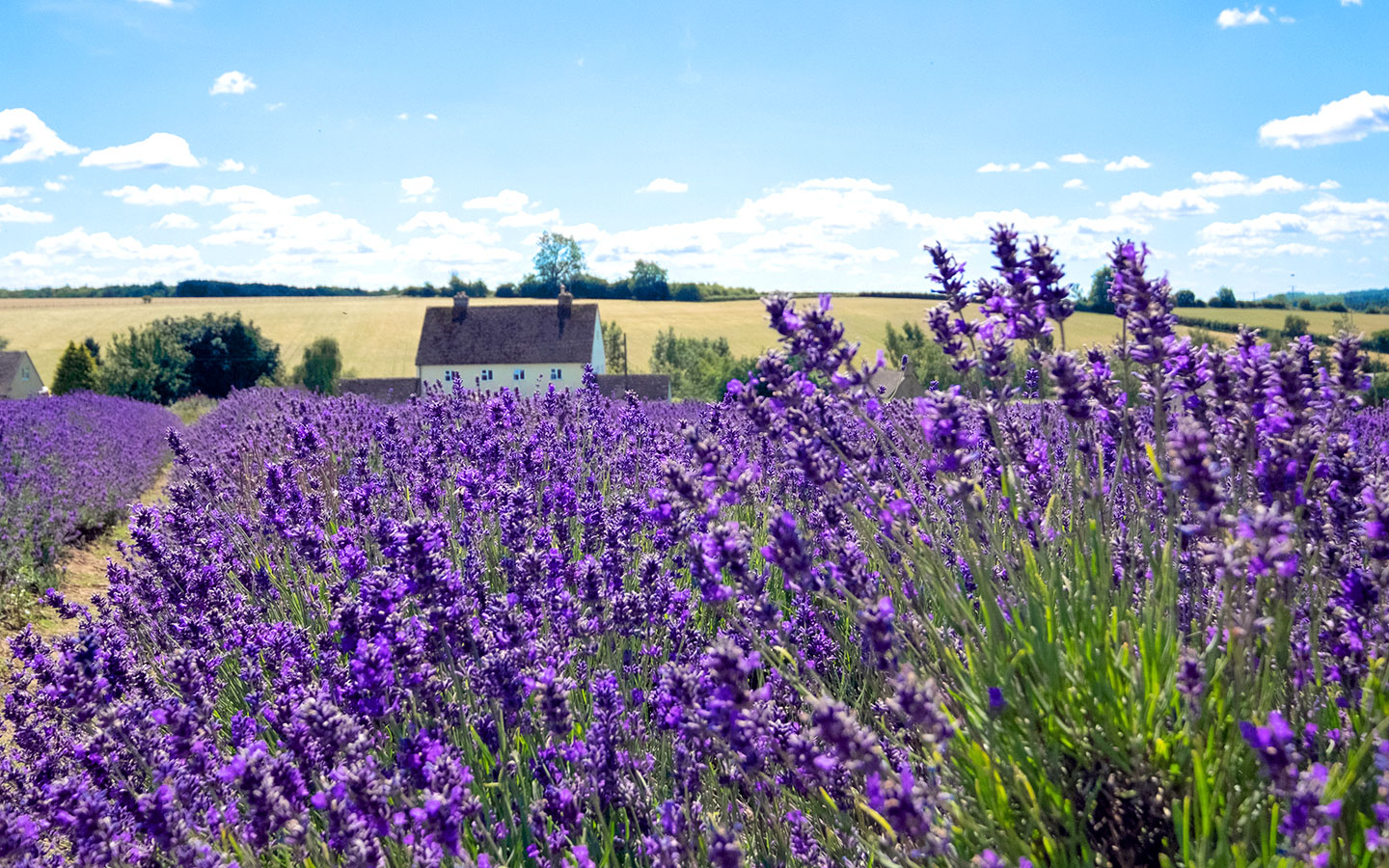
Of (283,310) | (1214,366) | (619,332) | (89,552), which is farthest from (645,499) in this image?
(283,310)

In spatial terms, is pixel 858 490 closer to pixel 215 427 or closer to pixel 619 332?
pixel 215 427

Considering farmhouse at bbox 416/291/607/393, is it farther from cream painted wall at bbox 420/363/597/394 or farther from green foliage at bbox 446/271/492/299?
green foliage at bbox 446/271/492/299

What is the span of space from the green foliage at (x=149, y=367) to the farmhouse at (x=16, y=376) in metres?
6.66

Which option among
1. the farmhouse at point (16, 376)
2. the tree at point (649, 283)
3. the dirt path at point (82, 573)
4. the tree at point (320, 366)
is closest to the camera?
the dirt path at point (82, 573)

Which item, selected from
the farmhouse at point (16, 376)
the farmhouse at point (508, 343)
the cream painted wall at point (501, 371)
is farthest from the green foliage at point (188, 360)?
the farmhouse at point (508, 343)

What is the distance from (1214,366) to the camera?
74.5 inches

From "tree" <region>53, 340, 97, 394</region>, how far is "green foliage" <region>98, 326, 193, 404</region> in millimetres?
798

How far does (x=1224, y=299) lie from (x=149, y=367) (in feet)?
222

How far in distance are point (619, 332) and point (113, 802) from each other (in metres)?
51.0

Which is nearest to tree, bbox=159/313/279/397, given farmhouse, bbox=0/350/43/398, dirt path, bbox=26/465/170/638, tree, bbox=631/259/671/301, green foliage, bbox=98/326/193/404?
green foliage, bbox=98/326/193/404

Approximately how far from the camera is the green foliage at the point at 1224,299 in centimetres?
6097

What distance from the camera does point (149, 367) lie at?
37.6 metres

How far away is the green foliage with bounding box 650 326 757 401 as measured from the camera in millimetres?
41906

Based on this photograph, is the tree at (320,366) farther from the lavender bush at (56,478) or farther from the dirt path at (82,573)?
the dirt path at (82,573)
